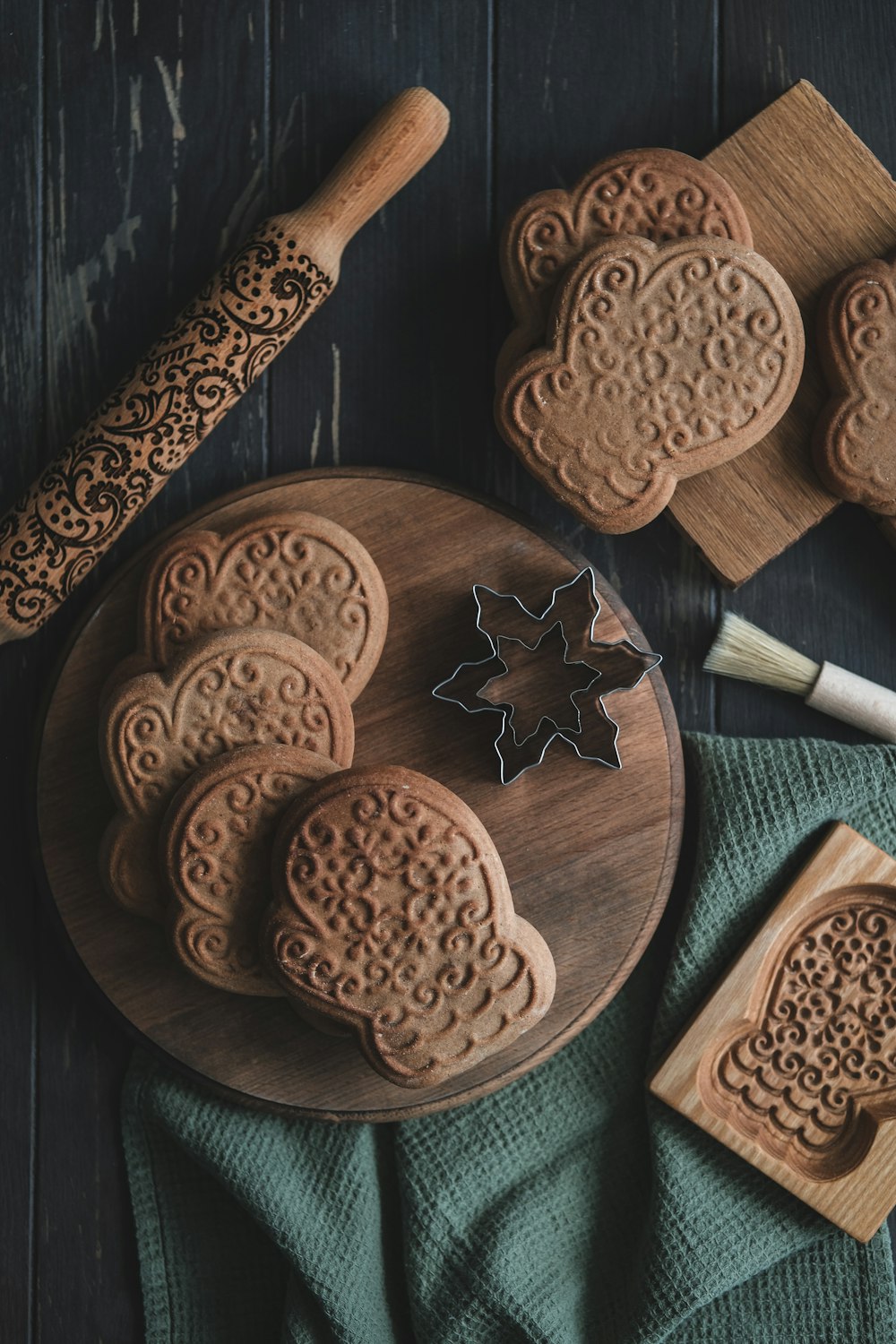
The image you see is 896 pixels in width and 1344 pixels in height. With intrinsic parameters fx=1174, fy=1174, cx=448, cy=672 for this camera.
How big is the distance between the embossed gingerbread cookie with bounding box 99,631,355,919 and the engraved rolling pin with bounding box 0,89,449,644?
146 mm

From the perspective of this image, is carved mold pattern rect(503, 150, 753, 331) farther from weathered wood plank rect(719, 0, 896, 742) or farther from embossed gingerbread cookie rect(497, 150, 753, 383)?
weathered wood plank rect(719, 0, 896, 742)

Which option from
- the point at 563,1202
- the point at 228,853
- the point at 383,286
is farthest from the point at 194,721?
the point at 563,1202

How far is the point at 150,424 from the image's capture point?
45.1 inches

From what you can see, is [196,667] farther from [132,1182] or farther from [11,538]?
[132,1182]

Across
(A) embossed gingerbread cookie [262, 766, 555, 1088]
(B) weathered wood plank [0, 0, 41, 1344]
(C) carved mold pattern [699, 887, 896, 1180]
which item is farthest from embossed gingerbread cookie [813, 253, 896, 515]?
(B) weathered wood plank [0, 0, 41, 1344]

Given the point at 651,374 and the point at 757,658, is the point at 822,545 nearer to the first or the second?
the point at 757,658

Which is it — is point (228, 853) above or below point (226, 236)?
below

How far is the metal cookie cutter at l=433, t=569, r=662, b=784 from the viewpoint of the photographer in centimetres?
117

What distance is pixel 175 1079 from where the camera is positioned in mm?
1201

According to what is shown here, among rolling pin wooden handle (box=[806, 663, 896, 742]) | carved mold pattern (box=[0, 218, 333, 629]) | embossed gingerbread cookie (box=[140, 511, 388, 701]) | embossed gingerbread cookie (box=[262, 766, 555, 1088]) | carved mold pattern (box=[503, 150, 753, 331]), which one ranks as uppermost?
carved mold pattern (box=[503, 150, 753, 331])

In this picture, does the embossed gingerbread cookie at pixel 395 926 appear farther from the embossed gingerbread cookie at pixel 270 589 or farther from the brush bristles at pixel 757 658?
the brush bristles at pixel 757 658

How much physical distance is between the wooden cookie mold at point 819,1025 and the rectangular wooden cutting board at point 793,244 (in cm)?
33

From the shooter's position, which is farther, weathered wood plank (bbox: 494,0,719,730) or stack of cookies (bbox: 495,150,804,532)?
weathered wood plank (bbox: 494,0,719,730)

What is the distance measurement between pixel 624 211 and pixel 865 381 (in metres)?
0.29
